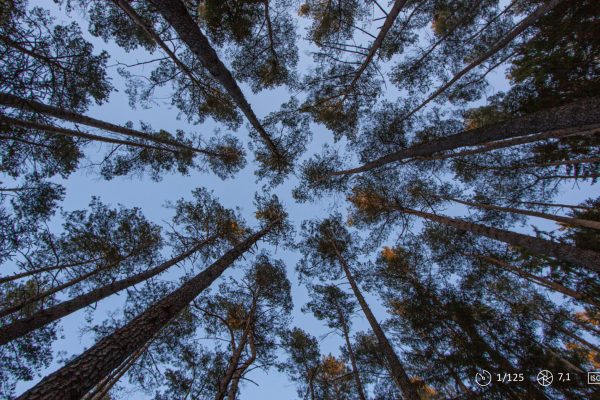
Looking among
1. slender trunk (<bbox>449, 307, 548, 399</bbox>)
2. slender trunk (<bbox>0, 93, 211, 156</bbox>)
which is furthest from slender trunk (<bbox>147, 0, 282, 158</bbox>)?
slender trunk (<bbox>449, 307, 548, 399</bbox>)

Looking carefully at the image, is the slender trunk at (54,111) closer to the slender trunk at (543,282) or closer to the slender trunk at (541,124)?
the slender trunk at (541,124)

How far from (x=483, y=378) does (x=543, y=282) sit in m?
4.52

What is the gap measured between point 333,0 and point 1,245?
1144cm

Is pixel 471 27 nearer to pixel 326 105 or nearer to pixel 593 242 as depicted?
pixel 326 105

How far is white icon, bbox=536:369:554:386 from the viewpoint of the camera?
651 centimetres

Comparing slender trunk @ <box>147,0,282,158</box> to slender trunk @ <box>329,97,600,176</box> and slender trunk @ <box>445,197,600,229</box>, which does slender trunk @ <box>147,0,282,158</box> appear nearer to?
slender trunk @ <box>329,97,600,176</box>

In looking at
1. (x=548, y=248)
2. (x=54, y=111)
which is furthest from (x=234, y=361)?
(x=548, y=248)

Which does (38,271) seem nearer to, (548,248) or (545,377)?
(548,248)

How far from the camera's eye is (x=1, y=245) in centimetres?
604

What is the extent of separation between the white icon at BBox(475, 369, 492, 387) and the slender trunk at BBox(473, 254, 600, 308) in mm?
3598

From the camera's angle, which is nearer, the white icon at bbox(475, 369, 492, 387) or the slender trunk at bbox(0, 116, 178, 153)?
the slender trunk at bbox(0, 116, 178, 153)

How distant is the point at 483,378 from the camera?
6625 mm

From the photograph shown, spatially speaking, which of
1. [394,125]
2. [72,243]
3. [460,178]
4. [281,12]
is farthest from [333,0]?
[72,243]

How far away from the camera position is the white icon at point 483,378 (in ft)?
21.4
